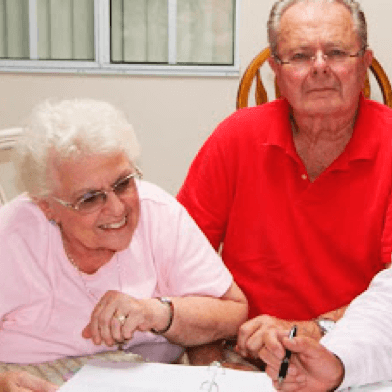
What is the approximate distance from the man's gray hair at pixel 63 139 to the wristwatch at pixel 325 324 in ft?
1.97

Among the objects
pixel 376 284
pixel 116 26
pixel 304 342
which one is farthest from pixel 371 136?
pixel 116 26

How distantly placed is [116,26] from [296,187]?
2.29 m

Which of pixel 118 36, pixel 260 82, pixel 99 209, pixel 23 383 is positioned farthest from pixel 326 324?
pixel 118 36

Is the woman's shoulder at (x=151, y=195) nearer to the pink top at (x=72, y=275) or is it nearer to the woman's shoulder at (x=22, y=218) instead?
the pink top at (x=72, y=275)

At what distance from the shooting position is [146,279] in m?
1.61

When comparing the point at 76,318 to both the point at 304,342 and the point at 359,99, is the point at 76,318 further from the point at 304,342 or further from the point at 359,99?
the point at 359,99

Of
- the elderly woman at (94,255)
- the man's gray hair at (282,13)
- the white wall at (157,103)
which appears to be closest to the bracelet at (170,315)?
the elderly woman at (94,255)

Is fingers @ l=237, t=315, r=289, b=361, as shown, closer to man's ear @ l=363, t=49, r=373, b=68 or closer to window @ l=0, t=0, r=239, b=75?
man's ear @ l=363, t=49, r=373, b=68

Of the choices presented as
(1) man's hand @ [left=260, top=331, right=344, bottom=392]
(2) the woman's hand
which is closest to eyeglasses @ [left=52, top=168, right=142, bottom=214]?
(2) the woman's hand

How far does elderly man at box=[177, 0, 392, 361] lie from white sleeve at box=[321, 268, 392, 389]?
0.40 meters

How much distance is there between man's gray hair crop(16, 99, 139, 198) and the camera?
1447mm

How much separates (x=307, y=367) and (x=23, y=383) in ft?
1.71

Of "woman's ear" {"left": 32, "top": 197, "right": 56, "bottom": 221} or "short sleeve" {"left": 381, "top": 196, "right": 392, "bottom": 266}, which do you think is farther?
"short sleeve" {"left": 381, "top": 196, "right": 392, "bottom": 266}

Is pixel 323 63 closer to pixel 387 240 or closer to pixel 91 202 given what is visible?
pixel 387 240
